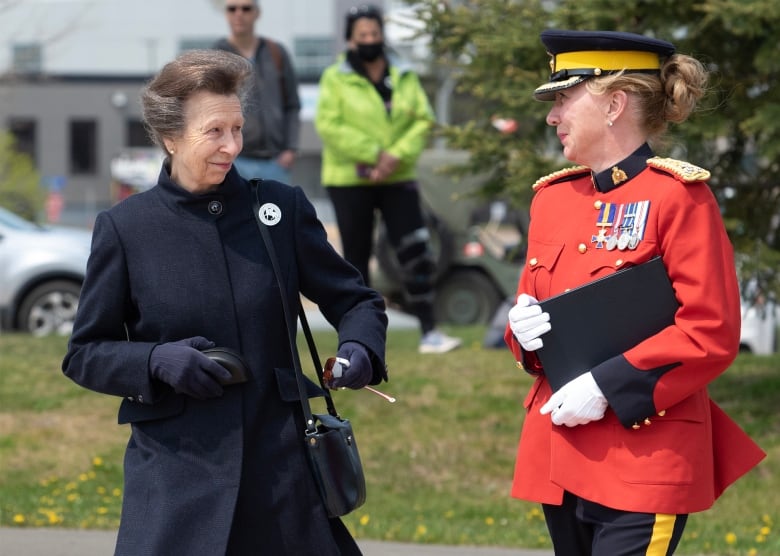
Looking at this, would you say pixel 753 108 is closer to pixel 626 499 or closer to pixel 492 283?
pixel 626 499

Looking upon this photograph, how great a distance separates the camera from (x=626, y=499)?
3197 millimetres

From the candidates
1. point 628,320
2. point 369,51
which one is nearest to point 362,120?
point 369,51

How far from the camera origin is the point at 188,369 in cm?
318

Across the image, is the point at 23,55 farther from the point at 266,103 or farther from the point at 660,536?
the point at 660,536

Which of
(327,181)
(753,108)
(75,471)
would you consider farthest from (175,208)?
(327,181)

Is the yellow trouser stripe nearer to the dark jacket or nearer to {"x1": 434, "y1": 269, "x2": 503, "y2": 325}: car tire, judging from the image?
the dark jacket

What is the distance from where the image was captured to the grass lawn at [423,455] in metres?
6.18

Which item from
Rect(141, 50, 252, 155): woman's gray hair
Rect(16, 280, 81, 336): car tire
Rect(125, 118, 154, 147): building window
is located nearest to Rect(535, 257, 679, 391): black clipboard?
Rect(141, 50, 252, 155): woman's gray hair

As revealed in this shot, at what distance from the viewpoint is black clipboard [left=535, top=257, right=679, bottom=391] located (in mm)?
3207

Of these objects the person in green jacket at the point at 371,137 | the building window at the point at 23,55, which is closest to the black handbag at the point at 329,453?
the person in green jacket at the point at 371,137

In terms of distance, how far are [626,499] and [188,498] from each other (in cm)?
107

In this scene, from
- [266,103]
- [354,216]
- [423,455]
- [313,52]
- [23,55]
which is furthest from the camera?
[313,52]

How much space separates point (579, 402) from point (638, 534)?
35 centimetres

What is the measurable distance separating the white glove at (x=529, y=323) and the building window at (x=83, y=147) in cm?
5120
